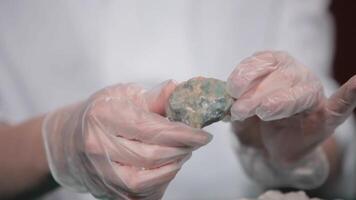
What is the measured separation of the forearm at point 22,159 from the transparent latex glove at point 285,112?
355mm

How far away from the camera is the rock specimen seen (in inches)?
26.2

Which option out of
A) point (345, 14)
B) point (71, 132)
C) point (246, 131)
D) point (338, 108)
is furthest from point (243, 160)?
point (345, 14)

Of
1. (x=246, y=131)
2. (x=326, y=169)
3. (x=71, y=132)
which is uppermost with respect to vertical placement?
(x=71, y=132)

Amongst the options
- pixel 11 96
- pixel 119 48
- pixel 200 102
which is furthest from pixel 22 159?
pixel 200 102

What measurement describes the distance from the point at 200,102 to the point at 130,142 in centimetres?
11

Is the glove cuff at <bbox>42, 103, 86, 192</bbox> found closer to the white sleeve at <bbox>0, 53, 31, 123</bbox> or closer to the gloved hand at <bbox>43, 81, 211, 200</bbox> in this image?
the gloved hand at <bbox>43, 81, 211, 200</bbox>

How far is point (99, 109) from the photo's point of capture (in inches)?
27.7

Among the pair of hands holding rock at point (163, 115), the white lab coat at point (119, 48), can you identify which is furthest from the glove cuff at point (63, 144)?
the white lab coat at point (119, 48)

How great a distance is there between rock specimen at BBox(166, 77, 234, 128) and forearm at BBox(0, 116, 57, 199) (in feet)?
1.09

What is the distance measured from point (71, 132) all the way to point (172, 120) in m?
0.17

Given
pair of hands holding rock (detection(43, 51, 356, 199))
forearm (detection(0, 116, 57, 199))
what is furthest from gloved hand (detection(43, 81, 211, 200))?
forearm (detection(0, 116, 57, 199))

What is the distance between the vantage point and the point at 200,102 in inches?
26.1

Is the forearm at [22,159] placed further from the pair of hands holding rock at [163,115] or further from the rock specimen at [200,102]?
the rock specimen at [200,102]

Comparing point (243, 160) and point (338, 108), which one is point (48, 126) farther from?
point (338, 108)
